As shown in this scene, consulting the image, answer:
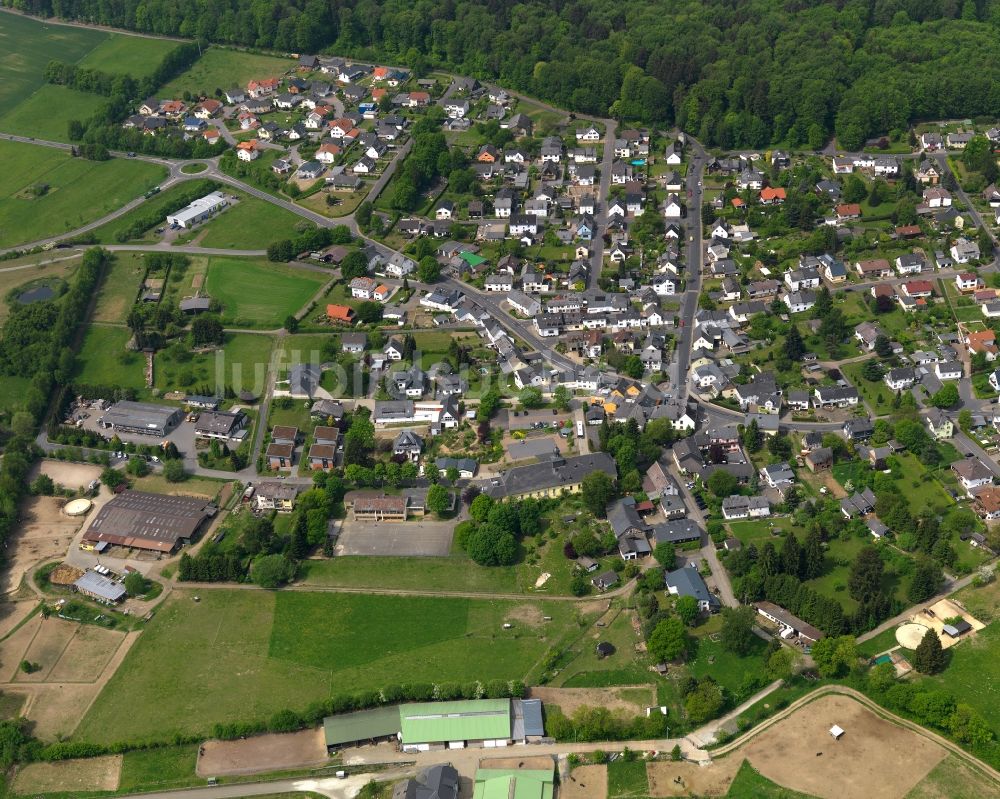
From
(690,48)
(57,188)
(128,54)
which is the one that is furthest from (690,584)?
(128,54)

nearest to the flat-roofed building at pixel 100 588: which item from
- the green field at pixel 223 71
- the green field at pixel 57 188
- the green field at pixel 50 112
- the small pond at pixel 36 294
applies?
the small pond at pixel 36 294

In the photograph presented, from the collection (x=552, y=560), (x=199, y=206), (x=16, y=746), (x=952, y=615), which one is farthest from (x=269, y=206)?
(x=952, y=615)

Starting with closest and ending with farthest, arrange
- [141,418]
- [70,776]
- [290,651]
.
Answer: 1. [70,776]
2. [290,651]
3. [141,418]

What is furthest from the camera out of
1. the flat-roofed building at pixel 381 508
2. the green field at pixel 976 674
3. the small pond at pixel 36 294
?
the small pond at pixel 36 294

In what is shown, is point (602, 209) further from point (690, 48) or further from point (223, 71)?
point (223, 71)

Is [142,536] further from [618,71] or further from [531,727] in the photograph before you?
[618,71]

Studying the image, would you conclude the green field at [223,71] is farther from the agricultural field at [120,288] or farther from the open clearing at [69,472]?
the open clearing at [69,472]
